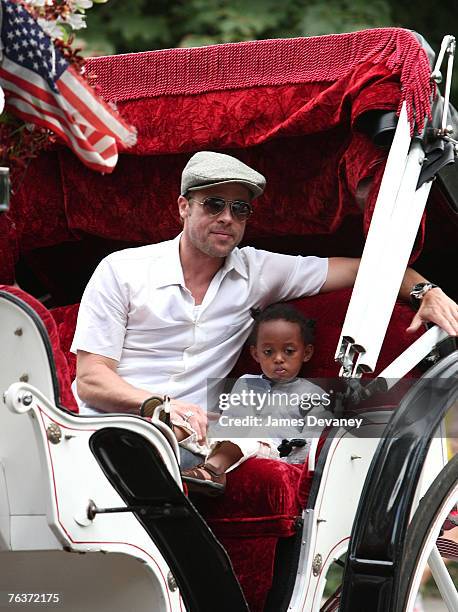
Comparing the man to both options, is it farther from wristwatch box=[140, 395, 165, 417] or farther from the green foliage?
the green foliage

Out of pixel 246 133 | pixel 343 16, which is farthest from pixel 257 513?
pixel 343 16


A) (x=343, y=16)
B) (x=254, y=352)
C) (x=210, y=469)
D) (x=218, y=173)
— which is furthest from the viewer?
(x=343, y=16)

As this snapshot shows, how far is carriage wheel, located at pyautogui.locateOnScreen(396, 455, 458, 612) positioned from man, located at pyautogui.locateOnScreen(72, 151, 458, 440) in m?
0.52

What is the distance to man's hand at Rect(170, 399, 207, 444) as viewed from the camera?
9.84 feet

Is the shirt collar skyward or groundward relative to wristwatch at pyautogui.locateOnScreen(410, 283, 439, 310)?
skyward

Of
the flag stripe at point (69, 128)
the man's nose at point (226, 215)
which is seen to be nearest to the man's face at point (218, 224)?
the man's nose at point (226, 215)

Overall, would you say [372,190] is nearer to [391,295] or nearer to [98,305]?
[391,295]

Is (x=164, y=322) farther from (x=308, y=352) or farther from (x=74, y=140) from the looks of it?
(x=74, y=140)

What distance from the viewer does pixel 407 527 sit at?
9.37 ft

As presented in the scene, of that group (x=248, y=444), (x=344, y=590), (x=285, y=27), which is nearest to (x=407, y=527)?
(x=344, y=590)

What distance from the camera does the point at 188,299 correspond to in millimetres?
3504

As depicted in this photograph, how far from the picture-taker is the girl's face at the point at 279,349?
11.2 ft

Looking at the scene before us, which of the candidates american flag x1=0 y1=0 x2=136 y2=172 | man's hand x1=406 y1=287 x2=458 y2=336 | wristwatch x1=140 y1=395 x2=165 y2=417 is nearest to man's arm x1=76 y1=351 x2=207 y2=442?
wristwatch x1=140 y1=395 x2=165 y2=417

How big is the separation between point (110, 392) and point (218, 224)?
1.91ft
